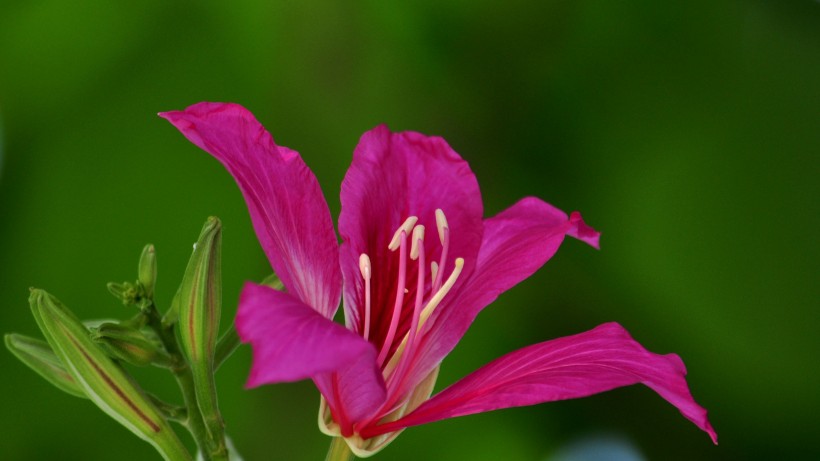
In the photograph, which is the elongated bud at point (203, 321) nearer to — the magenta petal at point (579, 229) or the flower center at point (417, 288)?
the flower center at point (417, 288)

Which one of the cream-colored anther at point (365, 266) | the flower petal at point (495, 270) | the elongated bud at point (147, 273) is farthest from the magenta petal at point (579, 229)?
the elongated bud at point (147, 273)

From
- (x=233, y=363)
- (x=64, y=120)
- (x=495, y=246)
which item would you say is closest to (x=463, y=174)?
(x=495, y=246)

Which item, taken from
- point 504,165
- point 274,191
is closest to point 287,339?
point 274,191

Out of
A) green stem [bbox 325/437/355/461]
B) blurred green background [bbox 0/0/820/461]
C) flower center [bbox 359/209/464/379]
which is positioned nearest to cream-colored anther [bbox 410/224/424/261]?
flower center [bbox 359/209/464/379]

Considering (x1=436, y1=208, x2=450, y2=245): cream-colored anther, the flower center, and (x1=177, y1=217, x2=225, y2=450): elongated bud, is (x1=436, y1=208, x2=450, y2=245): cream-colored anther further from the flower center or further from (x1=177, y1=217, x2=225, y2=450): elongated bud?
(x1=177, y1=217, x2=225, y2=450): elongated bud

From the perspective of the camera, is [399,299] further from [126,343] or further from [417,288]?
[126,343]
